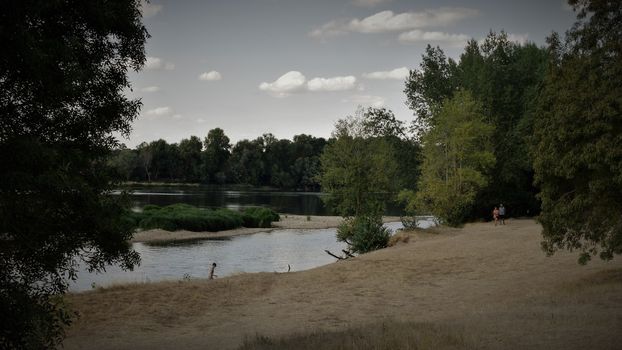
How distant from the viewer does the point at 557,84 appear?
60.8 ft

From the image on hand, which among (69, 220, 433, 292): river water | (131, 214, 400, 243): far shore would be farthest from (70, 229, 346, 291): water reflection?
(131, 214, 400, 243): far shore

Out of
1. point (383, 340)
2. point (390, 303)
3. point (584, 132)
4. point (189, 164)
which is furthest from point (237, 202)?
point (383, 340)

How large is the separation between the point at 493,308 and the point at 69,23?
14843 mm

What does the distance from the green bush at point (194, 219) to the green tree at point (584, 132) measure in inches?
1783

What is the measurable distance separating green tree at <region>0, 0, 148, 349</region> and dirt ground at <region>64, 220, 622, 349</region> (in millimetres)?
5248

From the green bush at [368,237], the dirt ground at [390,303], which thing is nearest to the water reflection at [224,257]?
the green bush at [368,237]

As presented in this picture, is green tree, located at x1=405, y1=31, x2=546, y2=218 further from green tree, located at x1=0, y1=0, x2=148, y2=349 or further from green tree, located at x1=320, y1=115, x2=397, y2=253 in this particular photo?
green tree, located at x1=0, y1=0, x2=148, y2=349

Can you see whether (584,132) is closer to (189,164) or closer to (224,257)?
(224,257)

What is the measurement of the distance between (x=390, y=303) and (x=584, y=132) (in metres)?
9.89

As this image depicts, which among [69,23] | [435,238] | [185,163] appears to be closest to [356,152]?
[435,238]

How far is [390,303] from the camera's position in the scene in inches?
858

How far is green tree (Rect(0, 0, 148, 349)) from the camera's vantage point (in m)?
10.1

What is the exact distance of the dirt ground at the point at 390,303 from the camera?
44.2ft

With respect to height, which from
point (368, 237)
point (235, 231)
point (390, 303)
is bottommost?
point (390, 303)
